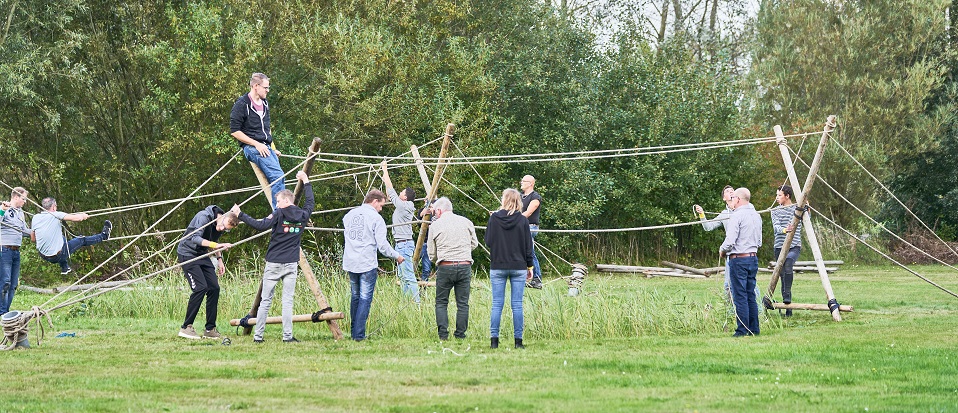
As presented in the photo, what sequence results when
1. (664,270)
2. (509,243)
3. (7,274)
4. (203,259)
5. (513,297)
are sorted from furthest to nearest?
(664,270) < (7,274) < (203,259) < (513,297) < (509,243)

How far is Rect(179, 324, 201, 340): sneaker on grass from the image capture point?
10287mm

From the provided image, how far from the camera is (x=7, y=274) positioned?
11.2 meters

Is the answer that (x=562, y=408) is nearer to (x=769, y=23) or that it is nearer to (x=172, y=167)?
(x=172, y=167)

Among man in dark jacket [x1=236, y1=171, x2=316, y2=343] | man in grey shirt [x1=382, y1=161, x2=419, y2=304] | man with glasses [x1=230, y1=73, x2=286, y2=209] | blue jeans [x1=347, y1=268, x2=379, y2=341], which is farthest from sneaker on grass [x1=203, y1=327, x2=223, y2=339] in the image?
man in grey shirt [x1=382, y1=161, x2=419, y2=304]

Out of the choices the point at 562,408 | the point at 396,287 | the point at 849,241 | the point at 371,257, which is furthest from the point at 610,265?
the point at 562,408

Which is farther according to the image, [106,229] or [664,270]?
[664,270]

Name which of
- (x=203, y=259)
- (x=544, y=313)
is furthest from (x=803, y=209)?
(x=203, y=259)

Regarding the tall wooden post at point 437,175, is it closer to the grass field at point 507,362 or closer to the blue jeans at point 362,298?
the grass field at point 507,362

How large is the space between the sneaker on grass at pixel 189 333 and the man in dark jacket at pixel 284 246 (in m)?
0.67

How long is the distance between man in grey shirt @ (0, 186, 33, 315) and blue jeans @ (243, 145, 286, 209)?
2769 mm

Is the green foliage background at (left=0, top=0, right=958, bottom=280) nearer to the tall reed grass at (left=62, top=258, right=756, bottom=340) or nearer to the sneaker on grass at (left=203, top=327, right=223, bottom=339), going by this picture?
the tall reed grass at (left=62, top=258, right=756, bottom=340)

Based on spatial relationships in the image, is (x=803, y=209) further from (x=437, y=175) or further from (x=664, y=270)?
(x=664, y=270)

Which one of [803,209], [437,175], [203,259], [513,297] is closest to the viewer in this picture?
[513,297]

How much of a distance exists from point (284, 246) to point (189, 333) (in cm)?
145
